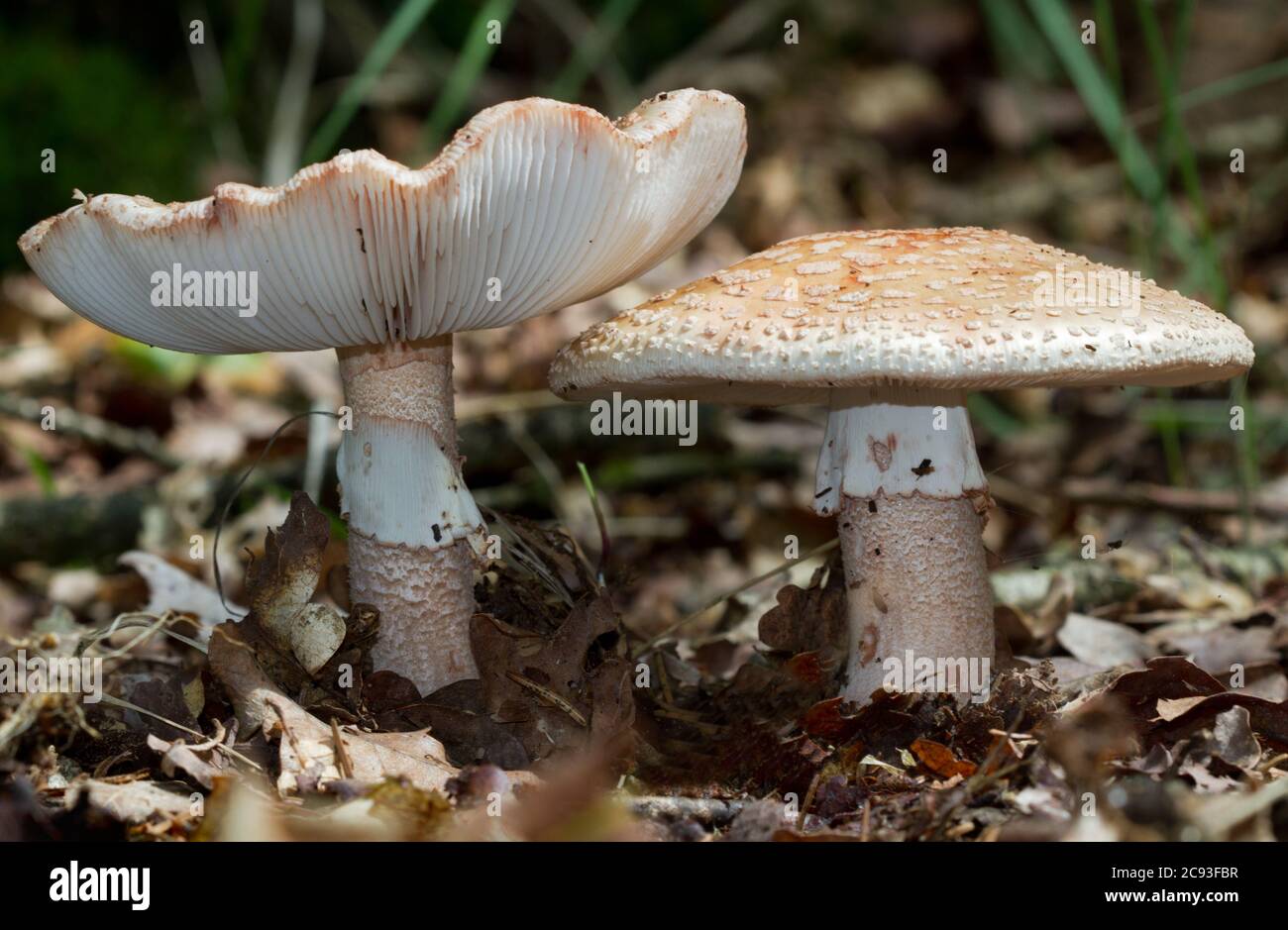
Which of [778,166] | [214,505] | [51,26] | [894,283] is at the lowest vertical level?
[214,505]

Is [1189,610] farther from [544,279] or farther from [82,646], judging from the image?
[82,646]

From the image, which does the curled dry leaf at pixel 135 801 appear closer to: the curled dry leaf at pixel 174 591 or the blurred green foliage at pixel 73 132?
the curled dry leaf at pixel 174 591

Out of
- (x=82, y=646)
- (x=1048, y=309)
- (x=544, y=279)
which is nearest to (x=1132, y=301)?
(x=1048, y=309)

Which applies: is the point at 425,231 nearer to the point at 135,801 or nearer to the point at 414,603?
the point at 414,603

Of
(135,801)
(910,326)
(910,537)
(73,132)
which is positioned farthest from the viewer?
(73,132)

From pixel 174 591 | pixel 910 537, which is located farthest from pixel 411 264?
pixel 174 591

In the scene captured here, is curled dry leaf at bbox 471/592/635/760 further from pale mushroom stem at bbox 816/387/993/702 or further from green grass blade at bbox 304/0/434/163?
green grass blade at bbox 304/0/434/163
